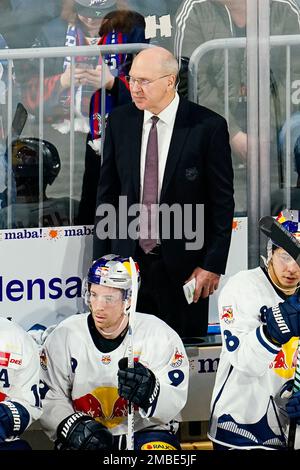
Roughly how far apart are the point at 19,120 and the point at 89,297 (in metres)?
0.89

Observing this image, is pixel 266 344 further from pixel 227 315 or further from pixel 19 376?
pixel 19 376

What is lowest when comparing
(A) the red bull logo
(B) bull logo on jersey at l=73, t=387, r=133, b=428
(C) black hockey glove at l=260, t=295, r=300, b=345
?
(B) bull logo on jersey at l=73, t=387, r=133, b=428

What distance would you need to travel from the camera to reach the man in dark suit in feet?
21.1

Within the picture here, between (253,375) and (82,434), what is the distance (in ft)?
2.38

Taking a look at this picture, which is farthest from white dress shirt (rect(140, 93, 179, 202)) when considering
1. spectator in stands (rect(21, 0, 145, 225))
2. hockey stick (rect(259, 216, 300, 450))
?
hockey stick (rect(259, 216, 300, 450))

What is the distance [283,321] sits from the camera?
570cm

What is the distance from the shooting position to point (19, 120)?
252 inches

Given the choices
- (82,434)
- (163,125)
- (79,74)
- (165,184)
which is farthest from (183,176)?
(82,434)

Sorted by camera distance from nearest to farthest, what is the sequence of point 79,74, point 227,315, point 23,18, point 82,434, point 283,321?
point 283,321, point 82,434, point 227,315, point 23,18, point 79,74

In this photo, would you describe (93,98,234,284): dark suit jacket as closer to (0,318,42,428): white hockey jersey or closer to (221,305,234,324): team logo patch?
(221,305,234,324): team logo patch

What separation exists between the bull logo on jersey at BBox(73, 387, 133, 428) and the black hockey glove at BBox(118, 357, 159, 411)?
194mm
